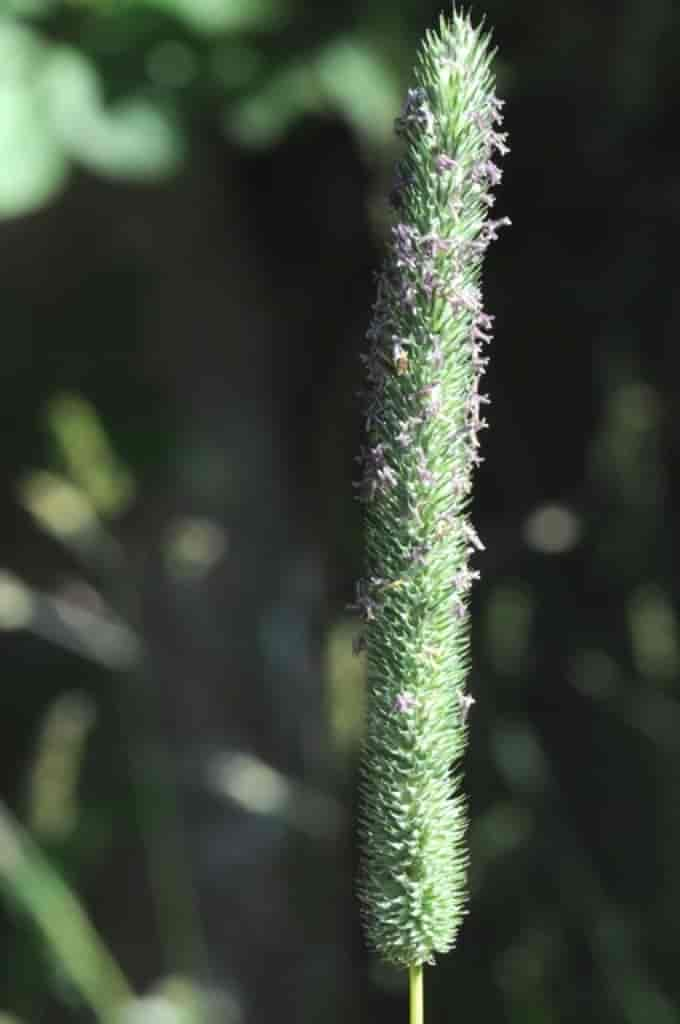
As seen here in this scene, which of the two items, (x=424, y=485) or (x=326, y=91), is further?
(x=326, y=91)

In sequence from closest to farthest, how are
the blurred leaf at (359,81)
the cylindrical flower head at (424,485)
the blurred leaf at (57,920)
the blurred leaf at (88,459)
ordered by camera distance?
the cylindrical flower head at (424,485), the blurred leaf at (57,920), the blurred leaf at (88,459), the blurred leaf at (359,81)

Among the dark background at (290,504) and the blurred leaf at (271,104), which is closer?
the dark background at (290,504)

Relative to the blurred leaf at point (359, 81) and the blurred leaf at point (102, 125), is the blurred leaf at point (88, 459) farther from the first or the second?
the blurred leaf at point (359, 81)

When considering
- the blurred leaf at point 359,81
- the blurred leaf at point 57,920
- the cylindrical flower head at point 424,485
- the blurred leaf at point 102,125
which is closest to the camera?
the cylindrical flower head at point 424,485

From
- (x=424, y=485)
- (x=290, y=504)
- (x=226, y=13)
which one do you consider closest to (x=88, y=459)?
(x=226, y=13)

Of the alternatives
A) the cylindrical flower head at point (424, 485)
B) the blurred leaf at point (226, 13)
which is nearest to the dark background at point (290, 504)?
the blurred leaf at point (226, 13)

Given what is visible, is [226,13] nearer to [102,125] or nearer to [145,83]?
[145,83]
